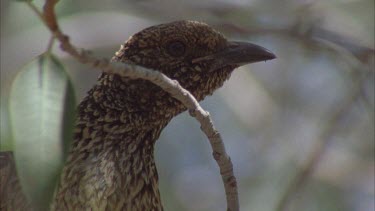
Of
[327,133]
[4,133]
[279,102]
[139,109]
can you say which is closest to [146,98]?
[139,109]

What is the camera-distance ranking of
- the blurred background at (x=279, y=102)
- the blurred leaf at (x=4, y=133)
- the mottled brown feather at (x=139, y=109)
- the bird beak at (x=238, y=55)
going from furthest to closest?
A: the blurred background at (x=279, y=102)
the bird beak at (x=238, y=55)
the mottled brown feather at (x=139, y=109)
the blurred leaf at (x=4, y=133)

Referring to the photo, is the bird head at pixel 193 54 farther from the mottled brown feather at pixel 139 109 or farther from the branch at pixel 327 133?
the branch at pixel 327 133

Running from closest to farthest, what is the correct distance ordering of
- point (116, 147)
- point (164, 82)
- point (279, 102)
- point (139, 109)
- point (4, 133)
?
point (164, 82), point (4, 133), point (116, 147), point (139, 109), point (279, 102)

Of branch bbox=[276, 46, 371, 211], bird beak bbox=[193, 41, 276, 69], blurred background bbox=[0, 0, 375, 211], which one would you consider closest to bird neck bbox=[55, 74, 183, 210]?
bird beak bbox=[193, 41, 276, 69]

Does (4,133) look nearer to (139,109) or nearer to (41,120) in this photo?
(41,120)

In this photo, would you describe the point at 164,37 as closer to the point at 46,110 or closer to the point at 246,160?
the point at 46,110

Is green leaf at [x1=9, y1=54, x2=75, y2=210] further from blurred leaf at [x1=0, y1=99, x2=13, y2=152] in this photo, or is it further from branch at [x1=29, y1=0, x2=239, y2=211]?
blurred leaf at [x1=0, y1=99, x2=13, y2=152]

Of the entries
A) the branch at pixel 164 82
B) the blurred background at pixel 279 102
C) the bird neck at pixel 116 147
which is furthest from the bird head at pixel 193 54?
the blurred background at pixel 279 102
